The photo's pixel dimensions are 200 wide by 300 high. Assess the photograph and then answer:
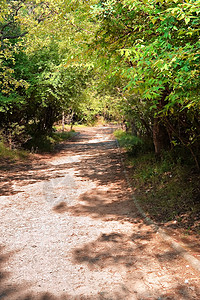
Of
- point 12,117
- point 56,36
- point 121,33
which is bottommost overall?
point 12,117

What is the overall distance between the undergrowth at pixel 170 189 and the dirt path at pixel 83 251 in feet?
1.70

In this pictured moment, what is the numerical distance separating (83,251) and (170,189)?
378 centimetres

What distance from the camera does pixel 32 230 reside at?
620cm

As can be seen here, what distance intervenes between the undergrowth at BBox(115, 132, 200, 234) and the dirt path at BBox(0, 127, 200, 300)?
52cm

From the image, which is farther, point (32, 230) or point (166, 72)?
point (32, 230)

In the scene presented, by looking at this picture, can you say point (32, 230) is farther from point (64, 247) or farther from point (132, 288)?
point (132, 288)

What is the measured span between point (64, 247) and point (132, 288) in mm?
1777

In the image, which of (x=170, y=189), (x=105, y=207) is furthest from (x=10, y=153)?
(x=170, y=189)

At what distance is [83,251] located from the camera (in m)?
5.11

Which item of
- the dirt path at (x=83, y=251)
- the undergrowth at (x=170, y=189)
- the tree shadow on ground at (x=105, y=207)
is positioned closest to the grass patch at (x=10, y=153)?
the dirt path at (x=83, y=251)

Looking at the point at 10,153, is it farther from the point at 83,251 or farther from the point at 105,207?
the point at 83,251

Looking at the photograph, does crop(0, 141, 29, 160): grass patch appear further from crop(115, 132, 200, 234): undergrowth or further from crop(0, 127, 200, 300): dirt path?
crop(115, 132, 200, 234): undergrowth

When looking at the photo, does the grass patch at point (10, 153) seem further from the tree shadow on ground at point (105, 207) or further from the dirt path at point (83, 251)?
the tree shadow on ground at point (105, 207)

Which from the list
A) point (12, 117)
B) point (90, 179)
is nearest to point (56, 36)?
point (12, 117)
